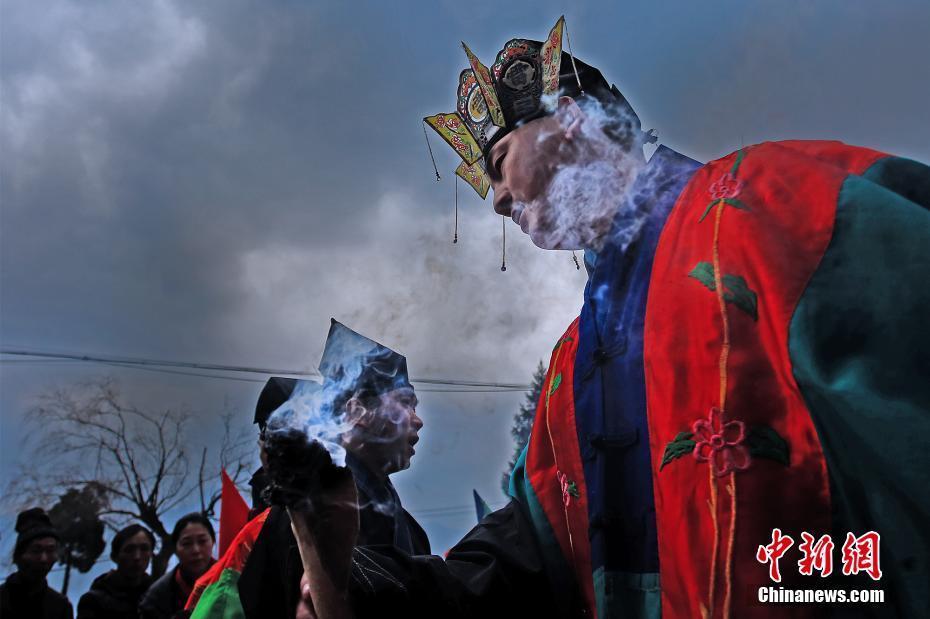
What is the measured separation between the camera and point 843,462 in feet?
4.88

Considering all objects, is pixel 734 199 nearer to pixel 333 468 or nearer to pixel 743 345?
pixel 743 345

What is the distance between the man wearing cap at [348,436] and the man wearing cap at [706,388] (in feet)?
1.56

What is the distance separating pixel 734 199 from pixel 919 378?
62 cm

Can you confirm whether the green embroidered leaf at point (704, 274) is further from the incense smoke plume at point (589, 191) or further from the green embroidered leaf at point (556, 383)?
the green embroidered leaf at point (556, 383)

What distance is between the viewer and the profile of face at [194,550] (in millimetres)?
5105

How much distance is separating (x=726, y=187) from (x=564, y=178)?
1.92 feet

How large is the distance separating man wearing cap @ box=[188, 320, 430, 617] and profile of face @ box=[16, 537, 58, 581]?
1.62 m

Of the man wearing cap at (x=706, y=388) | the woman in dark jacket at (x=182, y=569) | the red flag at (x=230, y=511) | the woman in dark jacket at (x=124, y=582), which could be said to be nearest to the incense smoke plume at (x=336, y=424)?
the man wearing cap at (x=706, y=388)

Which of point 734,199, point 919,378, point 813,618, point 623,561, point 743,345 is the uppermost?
point 734,199

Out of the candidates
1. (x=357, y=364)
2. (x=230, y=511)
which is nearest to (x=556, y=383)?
(x=357, y=364)

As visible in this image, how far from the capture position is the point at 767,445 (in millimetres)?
1556

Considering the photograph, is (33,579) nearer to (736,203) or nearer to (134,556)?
(134,556)

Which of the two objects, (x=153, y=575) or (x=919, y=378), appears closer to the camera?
(x=919, y=378)

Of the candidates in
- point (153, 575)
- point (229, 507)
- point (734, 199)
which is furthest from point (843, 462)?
point (153, 575)
